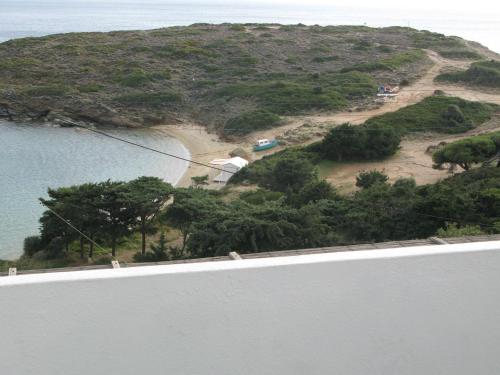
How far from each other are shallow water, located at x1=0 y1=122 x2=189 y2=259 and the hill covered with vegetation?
2508 millimetres

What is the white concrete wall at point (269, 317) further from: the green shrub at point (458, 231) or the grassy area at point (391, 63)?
the grassy area at point (391, 63)

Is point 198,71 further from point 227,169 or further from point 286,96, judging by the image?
point 227,169

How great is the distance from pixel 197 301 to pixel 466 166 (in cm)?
2017

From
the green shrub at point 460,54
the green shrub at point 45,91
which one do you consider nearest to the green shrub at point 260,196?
the green shrub at point 45,91

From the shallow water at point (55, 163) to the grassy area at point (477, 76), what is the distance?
17.6 metres

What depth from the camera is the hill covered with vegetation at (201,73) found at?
114ft

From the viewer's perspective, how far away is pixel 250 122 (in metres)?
31.8

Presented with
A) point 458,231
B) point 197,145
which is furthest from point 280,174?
point 458,231

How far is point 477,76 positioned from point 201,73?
1697 centimetres

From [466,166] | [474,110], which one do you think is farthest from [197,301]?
[474,110]

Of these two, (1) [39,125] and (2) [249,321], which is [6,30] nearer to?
(1) [39,125]

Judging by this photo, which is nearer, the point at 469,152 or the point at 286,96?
the point at 469,152

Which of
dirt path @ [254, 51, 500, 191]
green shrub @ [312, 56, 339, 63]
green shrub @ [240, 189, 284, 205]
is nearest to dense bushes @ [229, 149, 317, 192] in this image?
green shrub @ [240, 189, 284, 205]

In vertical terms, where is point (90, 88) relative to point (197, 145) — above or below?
above
